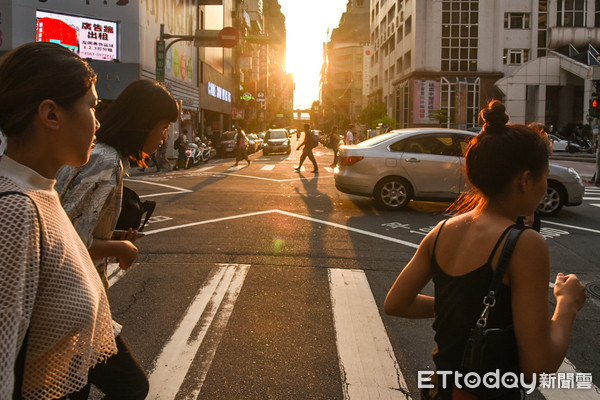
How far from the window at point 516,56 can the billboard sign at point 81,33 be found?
3862 centimetres

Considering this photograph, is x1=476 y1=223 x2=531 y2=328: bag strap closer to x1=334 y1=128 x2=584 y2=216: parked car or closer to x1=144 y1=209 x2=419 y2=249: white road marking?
x1=144 y1=209 x2=419 y2=249: white road marking

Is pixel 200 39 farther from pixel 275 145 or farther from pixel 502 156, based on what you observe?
pixel 502 156

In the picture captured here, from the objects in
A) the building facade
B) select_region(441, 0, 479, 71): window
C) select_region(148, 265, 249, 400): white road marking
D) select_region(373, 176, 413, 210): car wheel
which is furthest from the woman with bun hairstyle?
select_region(441, 0, 479, 71): window

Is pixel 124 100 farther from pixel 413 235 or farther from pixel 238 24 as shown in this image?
pixel 238 24

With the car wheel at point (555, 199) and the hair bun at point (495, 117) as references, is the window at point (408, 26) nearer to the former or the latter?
the car wheel at point (555, 199)

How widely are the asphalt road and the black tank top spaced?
67.3 inches

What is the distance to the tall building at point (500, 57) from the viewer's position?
50.5 meters

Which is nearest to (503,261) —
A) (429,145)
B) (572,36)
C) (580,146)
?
(429,145)

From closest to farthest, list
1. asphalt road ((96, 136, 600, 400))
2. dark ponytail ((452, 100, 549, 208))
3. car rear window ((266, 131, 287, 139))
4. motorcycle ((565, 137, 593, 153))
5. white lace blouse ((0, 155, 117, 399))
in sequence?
white lace blouse ((0, 155, 117, 399)) < dark ponytail ((452, 100, 549, 208)) < asphalt road ((96, 136, 600, 400)) < car rear window ((266, 131, 287, 139)) < motorcycle ((565, 137, 593, 153))

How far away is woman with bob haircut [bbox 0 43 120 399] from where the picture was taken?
4.07 feet

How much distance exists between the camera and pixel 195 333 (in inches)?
176

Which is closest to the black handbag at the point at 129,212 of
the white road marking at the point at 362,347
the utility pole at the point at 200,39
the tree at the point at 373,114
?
the white road marking at the point at 362,347

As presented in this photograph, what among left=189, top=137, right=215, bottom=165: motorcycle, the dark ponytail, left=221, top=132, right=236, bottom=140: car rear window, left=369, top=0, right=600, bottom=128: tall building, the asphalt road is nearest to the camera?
the dark ponytail

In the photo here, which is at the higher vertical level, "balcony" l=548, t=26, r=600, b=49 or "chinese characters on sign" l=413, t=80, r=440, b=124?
"balcony" l=548, t=26, r=600, b=49
